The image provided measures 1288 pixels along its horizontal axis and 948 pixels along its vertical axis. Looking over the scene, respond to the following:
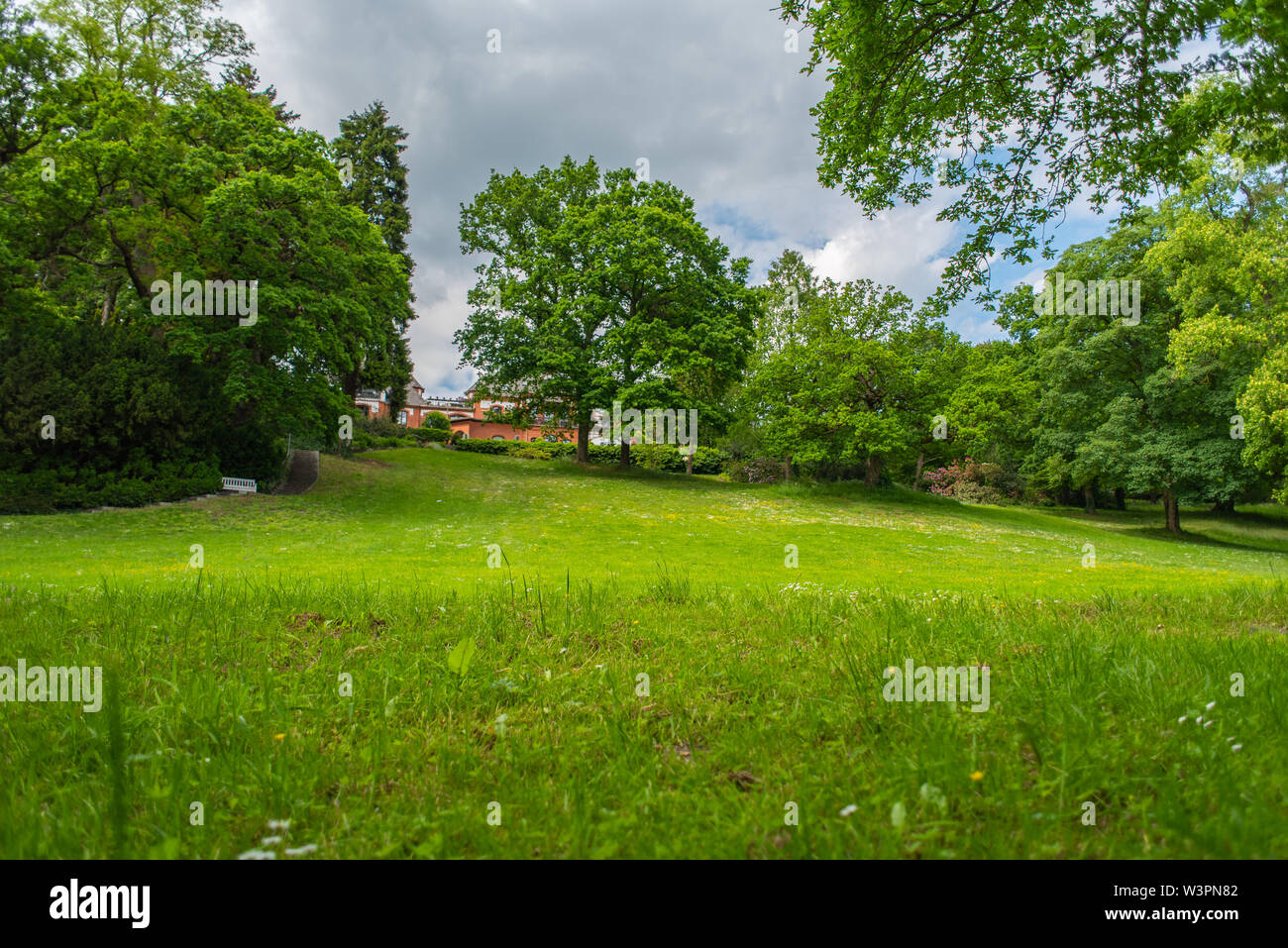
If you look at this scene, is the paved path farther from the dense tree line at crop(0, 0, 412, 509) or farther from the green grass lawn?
the green grass lawn

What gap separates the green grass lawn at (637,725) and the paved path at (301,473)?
19.3 metres

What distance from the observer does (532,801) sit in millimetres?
2709

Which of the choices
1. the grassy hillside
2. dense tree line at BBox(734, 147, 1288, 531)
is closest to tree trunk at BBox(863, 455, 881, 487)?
dense tree line at BBox(734, 147, 1288, 531)

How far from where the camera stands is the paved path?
1033 inches

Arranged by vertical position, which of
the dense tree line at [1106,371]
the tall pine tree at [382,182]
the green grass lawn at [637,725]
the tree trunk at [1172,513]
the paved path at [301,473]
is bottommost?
the tree trunk at [1172,513]

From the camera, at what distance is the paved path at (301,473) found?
26236 millimetres

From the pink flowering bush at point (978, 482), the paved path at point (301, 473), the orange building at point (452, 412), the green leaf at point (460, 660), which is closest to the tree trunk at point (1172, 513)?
the pink flowering bush at point (978, 482)

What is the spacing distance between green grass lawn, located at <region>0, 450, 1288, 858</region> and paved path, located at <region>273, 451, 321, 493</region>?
19341mm

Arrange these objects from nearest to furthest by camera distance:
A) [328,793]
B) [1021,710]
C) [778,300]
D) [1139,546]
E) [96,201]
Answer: [328,793] → [1021,710] → [96,201] → [1139,546] → [778,300]

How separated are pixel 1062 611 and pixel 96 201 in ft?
100

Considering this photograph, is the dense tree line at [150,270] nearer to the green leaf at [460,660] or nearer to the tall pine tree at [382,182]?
the tall pine tree at [382,182]

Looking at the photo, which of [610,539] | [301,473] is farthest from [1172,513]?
[301,473]
